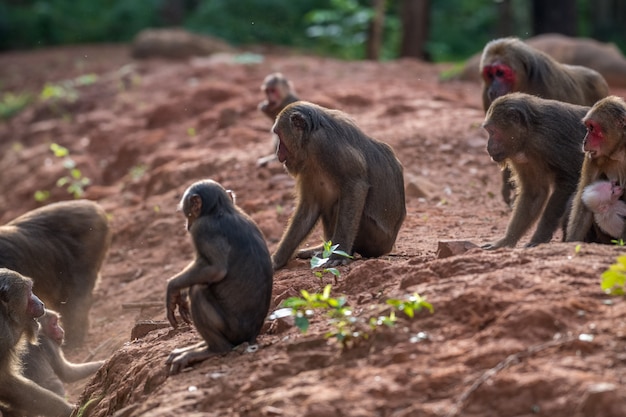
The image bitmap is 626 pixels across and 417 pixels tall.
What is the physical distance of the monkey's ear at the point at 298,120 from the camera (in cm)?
797

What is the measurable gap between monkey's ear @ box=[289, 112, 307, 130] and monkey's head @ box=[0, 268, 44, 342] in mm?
2411

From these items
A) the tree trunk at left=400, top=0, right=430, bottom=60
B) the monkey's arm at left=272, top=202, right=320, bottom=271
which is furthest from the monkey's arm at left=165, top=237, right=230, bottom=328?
the tree trunk at left=400, top=0, right=430, bottom=60

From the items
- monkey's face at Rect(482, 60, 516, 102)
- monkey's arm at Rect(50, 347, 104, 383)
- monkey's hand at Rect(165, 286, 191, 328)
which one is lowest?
monkey's arm at Rect(50, 347, 104, 383)

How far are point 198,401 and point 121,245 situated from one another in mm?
6727

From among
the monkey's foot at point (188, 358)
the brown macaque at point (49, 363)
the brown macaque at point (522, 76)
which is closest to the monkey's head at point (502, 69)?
the brown macaque at point (522, 76)

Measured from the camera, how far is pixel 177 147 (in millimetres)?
15578

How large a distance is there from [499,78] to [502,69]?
0.10 meters

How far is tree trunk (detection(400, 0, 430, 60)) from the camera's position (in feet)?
73.7

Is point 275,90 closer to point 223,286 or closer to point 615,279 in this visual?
point 223,286

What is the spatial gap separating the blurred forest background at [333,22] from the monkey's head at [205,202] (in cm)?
1582

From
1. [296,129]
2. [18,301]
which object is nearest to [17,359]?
[18,301]

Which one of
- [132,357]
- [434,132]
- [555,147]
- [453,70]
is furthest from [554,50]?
[132,357]

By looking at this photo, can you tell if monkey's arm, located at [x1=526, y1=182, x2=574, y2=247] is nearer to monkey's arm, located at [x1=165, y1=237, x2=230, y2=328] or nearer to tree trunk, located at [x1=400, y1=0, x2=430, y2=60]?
monkey's arm, located at [x1=165, y1=237, x2=230, y2=328]

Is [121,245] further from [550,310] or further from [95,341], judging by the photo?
[550,310]
